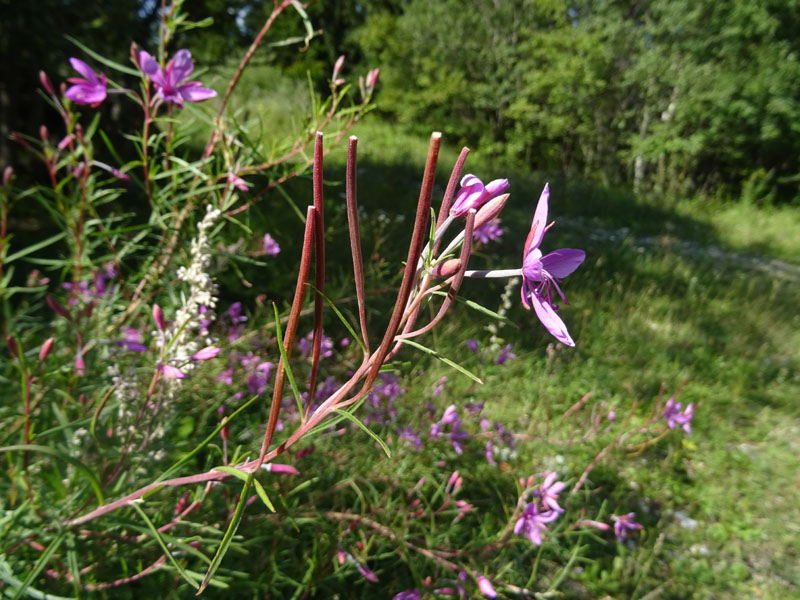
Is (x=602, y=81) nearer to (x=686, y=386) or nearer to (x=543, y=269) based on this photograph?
(x=686, y=386)

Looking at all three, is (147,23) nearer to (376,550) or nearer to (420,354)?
(420,354)

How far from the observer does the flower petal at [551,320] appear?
0.43m

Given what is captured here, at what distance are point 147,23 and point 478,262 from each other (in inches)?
114

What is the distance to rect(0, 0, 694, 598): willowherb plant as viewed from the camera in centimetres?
45

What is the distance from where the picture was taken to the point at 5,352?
1.82m

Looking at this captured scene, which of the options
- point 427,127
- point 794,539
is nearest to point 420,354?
point 794,539

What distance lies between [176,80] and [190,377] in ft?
2.15

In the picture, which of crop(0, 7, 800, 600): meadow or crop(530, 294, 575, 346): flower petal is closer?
crop(530, 294, 575, 346): flower petal

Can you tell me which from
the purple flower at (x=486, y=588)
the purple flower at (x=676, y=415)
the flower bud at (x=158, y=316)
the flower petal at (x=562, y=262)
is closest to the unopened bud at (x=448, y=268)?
the flower petal at (x=562, y=262)

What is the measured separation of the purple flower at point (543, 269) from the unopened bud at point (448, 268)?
2.4 inches

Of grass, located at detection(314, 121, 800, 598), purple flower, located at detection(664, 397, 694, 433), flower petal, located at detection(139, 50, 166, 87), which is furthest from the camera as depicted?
grass, located at detection(314, 121, 800, 598)

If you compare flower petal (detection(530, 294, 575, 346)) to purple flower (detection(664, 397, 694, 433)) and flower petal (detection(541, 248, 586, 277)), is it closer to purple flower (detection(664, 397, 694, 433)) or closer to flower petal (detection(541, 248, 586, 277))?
flower petal (detection(541, 248, 586, 277))

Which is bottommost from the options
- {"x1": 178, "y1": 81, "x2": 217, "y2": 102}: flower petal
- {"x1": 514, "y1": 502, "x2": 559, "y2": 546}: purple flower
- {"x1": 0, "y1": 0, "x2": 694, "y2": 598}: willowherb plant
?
{"x1": 514, "y1": 502, "x2": 559, "y2": 546}: purple flower

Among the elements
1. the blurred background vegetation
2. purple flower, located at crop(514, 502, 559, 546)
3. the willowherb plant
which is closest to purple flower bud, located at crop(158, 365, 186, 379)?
the willowherb plant
